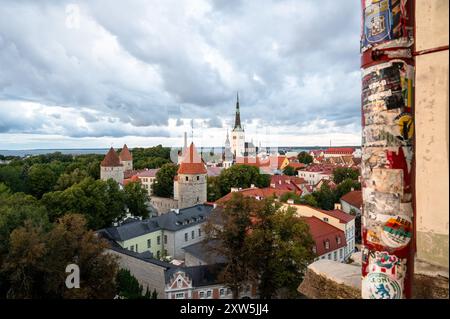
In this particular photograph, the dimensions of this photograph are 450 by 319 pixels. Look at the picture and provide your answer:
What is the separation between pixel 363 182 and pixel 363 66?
1539 mm

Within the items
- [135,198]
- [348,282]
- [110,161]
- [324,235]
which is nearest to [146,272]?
[324,235]

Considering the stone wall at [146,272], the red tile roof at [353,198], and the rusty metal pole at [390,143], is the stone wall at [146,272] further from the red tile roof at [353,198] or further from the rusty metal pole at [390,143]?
the red tile roof at [353,198]

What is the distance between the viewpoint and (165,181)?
45.1m

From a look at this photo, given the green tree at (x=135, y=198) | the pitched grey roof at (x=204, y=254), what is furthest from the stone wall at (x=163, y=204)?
the pitched grey roof at (x=204, y=254)

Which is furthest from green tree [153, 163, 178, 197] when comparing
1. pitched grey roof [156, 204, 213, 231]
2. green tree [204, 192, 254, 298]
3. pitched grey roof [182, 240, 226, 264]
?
green tree [204, 192, 254, 298]

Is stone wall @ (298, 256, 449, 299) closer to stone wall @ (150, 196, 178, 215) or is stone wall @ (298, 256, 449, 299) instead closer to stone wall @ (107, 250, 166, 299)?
stone wall @ (107, 250, 166, 299)

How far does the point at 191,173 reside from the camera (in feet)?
120

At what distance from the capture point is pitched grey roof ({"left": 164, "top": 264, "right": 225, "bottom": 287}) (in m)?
16.8

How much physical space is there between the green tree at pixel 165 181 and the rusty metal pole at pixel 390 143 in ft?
136

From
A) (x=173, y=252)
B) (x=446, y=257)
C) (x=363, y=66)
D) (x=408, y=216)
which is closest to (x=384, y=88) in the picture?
(x=363, y=66)

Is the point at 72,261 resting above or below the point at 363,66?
below

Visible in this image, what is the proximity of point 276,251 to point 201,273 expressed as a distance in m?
4.66
